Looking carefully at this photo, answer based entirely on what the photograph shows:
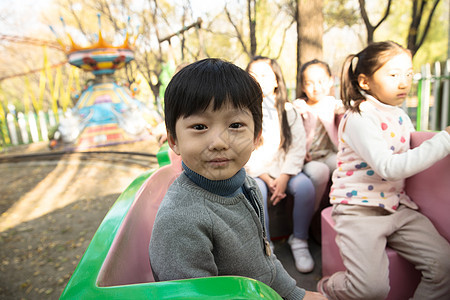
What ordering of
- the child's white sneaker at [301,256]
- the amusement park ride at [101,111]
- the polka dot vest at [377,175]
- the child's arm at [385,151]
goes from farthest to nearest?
the amusement park ride at [101,111]
the child's white sneaker at [301,256]
the polka dot vest at [377,175]
the child's arm at [385,151]

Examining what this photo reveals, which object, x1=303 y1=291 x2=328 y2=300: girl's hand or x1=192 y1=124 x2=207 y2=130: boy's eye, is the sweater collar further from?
x1=303 y1=291 x2=328 y2=300: girl's hand

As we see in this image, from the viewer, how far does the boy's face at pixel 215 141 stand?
0.73 m

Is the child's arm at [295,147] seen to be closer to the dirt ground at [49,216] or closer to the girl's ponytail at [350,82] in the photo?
the girl's ponytail at [350,82]

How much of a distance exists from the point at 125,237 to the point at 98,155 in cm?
598

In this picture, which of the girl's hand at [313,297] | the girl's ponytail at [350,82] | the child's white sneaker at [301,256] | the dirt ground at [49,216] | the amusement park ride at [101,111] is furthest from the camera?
the amusement park ride at [101,111]

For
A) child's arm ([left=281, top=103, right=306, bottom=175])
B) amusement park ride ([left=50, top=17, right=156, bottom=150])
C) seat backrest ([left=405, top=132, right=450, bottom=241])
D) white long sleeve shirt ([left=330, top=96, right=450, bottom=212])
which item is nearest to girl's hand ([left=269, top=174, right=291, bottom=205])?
child's arm ([left=281, top=103, right=306, bottom=175])

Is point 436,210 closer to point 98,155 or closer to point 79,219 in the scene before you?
point 79,219

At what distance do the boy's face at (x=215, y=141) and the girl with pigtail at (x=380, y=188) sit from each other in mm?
752

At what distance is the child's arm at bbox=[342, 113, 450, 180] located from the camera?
113 cm

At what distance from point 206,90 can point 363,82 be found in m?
1.00

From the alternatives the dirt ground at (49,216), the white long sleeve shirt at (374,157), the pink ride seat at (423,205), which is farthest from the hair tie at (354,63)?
the dirt ground at (49,216)

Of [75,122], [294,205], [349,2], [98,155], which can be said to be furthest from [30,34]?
[294,205]

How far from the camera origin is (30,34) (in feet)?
44.4

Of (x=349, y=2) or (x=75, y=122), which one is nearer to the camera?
(x=75, y=122)
